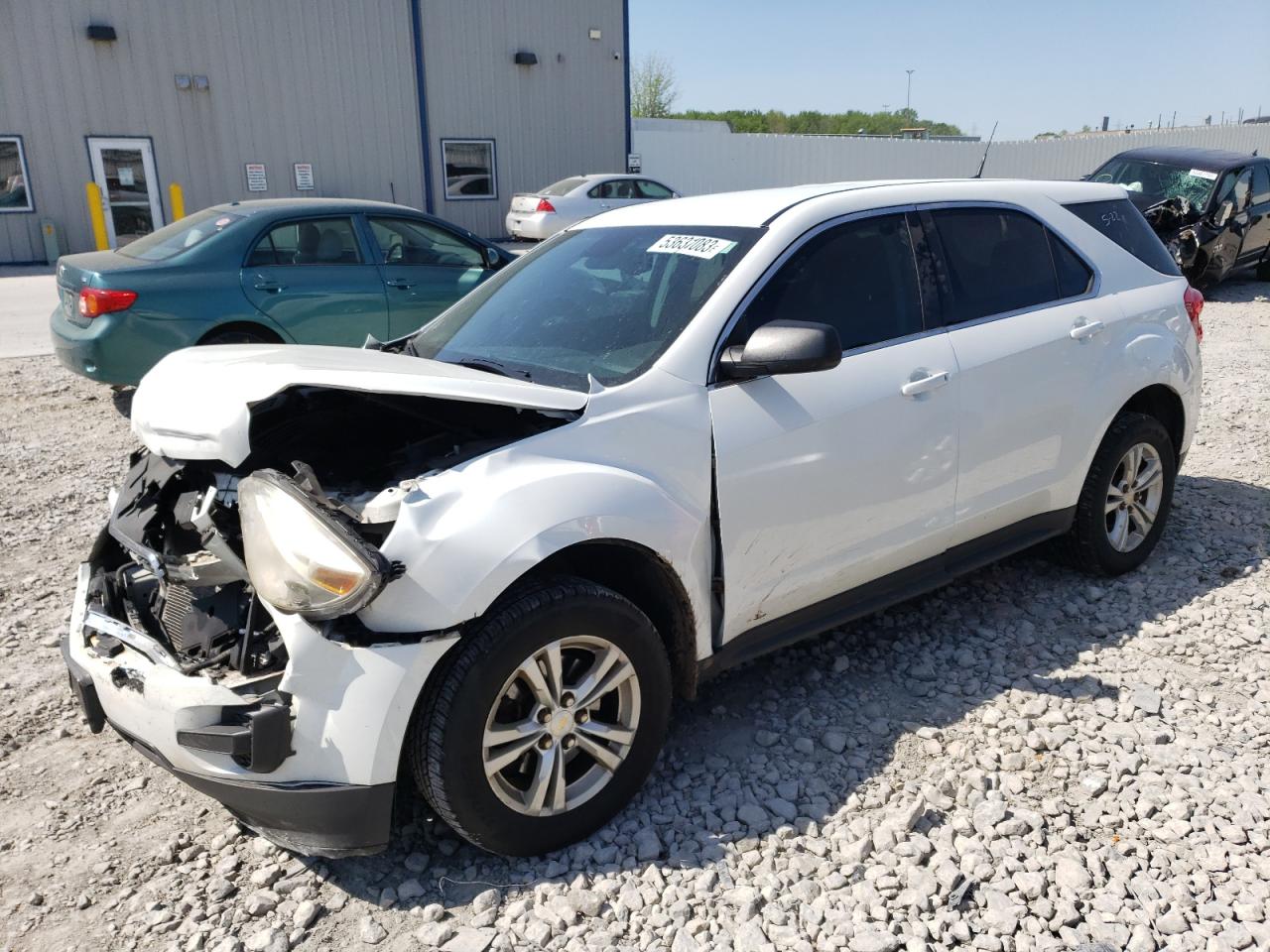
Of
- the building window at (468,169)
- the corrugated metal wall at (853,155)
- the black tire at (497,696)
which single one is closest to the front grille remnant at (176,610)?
the black tire at (497,696)

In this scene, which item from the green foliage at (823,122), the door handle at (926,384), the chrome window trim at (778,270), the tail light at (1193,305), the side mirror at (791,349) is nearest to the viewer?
the side mirror at (791,349)

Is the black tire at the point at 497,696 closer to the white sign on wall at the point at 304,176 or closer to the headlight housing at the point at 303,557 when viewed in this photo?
the headlight housing at the point at 303,557

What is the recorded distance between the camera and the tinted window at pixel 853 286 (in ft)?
10.5

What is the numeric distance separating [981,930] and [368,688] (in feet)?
5.45

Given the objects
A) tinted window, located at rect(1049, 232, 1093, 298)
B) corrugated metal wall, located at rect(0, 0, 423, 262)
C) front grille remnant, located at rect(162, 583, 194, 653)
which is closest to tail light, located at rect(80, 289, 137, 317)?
front grille remnant, located at rect(162, 583, 194, 653)

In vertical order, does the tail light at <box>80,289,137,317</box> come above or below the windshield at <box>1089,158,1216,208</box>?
below

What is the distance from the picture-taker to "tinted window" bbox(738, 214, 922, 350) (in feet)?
10.5

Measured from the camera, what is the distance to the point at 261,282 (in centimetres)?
729

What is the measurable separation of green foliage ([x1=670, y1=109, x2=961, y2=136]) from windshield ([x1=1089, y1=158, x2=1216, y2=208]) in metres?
48.0

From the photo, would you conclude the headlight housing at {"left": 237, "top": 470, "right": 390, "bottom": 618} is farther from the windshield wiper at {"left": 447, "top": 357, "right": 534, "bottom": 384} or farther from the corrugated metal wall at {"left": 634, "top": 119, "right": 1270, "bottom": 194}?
the corrugated metal wall at {"left": 634, "top": 119, "right": 1270, "bottom": 194}

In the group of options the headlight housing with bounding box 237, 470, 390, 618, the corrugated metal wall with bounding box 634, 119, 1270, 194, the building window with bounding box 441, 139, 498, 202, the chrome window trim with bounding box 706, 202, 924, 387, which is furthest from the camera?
the corrugated metal wall with bounding box 634, 119, 1270, 194

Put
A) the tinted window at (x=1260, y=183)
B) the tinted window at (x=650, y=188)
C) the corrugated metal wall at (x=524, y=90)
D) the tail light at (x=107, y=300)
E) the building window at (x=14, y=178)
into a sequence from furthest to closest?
the corrugated metal wall at (x=524, y=90)
the tinted window at (x=650, y=188)
the building window at (x=14, y=178)
the tinted window at (x=1260, y=183)
the tail light at (x=107, y=300)

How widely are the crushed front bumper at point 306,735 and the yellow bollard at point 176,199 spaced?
1779 centimetres

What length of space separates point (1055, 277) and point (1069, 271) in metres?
0.11
